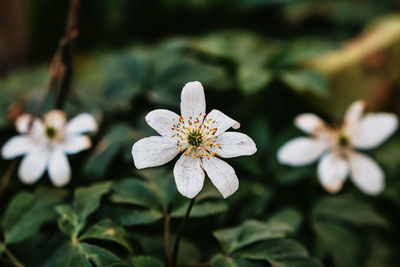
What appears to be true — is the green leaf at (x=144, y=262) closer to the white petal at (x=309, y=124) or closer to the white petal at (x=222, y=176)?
the white petal at (x=222, y=176)

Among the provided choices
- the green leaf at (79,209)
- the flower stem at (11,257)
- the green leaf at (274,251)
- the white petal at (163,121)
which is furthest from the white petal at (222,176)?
the flower stem at (11,257)

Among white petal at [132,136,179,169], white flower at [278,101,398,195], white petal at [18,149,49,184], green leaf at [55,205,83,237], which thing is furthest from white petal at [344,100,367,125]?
white petal at [18,149,49,184]

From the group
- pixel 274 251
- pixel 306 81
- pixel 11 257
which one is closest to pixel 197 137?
pixel 274 251

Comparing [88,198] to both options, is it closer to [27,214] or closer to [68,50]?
[27,214]

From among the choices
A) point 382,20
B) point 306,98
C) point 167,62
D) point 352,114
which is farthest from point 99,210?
point 382,20

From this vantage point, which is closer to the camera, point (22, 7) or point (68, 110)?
point (68, 110)

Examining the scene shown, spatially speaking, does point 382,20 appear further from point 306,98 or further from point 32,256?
point 32,256

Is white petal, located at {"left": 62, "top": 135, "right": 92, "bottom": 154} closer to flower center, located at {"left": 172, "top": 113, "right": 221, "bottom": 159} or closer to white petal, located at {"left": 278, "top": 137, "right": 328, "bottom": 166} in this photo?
flower center, located at {"left": 172, "top": 113, "right": 221, "bottom": 159}
